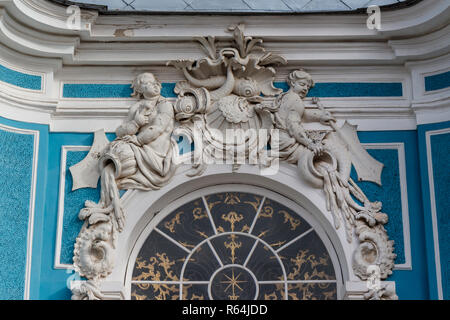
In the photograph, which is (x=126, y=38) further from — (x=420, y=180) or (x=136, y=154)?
(x=420, y=180)

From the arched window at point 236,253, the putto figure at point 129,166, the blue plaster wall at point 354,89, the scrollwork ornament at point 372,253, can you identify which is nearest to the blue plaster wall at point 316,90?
the blue plaster wall at point 354,89

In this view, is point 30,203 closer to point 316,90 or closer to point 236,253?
point 236,253

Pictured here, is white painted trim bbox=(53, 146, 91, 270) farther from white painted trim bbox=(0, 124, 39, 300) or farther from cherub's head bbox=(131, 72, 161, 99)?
cherub's head bbox=(131, 72, 161, 99)

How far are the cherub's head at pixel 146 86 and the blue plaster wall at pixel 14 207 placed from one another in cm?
83

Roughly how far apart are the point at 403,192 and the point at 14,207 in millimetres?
2707

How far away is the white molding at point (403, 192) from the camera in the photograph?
27.3ft

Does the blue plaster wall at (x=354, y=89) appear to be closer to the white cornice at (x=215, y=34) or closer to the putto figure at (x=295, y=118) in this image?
the putto figure at (x=295, y=118)

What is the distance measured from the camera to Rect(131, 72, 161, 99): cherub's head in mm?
8812

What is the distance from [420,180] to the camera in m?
8.58

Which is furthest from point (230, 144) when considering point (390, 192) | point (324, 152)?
point (390, 192)

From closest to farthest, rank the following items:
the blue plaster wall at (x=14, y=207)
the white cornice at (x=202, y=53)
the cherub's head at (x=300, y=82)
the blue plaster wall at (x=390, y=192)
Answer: the blue plaster wall at (x=14, y=207)
the blue plaster wall at (x=390, y=192)
the white cornice at (x=202, y=53)
the cherub's head at (x=300, y=82)

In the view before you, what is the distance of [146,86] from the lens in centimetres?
882

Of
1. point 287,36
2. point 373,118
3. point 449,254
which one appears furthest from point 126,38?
point 449,254

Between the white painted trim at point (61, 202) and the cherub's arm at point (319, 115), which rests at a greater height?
the cherub's arm at point (319, 115)
